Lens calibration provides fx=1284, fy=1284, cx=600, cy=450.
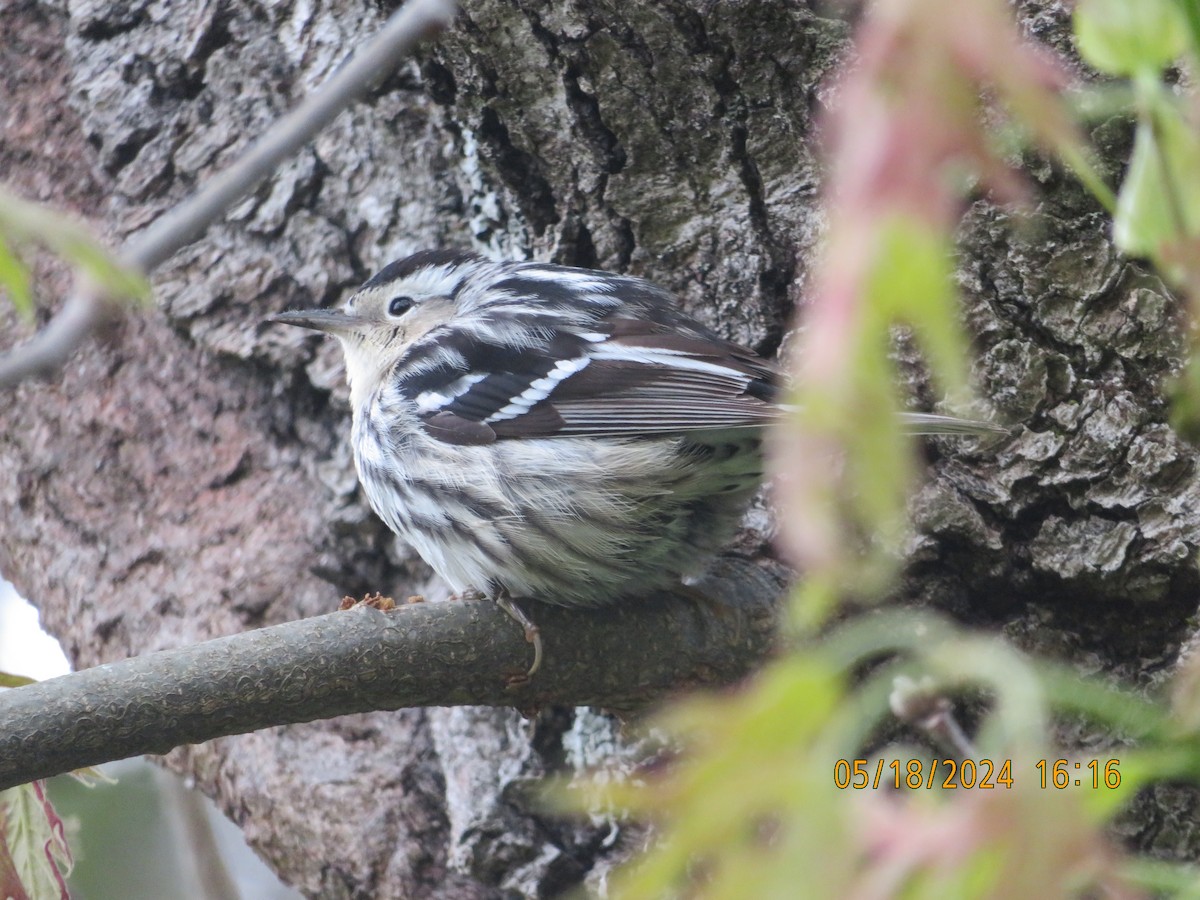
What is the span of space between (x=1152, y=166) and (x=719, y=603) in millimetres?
1947

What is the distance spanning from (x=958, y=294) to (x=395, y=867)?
199 cm

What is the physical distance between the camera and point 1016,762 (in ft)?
2.88

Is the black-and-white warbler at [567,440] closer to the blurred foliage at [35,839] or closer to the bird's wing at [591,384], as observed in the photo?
the bird's wing at [591,384]

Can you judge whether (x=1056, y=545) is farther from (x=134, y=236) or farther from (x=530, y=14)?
(x=134, y=236)

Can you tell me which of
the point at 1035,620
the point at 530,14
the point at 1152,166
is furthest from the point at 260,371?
the point at 1152,166

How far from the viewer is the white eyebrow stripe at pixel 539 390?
323 centimetres

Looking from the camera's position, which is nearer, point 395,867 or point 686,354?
point 686,354

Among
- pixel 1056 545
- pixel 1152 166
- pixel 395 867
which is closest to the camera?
pixel 1152 166

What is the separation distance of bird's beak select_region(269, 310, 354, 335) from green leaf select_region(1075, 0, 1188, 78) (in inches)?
114

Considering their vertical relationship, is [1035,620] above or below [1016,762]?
below

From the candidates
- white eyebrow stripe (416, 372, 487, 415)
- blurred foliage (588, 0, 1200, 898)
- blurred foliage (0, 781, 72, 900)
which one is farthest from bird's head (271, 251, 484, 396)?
blurred foliage (588, 0, 1200, 898)

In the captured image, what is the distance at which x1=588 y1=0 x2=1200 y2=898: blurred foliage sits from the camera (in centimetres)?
75

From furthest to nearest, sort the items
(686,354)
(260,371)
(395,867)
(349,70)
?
(260,371) < (395,867) < (686,354) < (349,70)

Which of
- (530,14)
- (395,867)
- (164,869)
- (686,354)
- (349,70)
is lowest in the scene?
(164,869)
